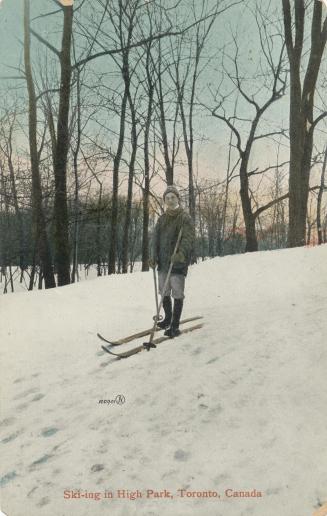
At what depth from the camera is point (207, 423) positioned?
234cm

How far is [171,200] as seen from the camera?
3615 mm

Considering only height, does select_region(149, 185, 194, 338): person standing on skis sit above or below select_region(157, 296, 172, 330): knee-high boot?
above

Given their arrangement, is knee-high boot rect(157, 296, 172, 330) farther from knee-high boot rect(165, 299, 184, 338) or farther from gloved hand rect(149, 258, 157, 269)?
gloved hand rect(149, 258, 157, 269)

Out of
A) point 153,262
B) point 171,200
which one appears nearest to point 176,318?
point 153,262

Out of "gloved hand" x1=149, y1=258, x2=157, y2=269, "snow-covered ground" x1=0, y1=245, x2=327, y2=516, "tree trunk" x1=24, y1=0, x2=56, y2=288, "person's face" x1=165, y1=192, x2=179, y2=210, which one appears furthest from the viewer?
"gloved hand" x1=149, y1=258, x2=157, y2=269

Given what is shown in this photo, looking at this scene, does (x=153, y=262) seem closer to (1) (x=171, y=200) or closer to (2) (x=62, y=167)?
(1) (x=171, y=200)

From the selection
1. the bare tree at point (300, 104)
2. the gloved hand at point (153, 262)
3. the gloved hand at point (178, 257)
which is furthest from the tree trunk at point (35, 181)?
the bare tree at point (300, 104)

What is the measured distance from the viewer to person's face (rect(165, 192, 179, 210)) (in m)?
3.60

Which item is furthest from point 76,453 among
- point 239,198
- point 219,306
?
point 239,198

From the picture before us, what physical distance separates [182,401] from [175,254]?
1.46 metres

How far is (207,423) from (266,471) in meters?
0.40

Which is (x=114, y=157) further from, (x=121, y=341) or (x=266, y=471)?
(x=266, y=471)

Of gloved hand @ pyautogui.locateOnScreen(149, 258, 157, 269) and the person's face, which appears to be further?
gloved hand @ pyautogui.locateOnScreen(149, 258, 157, 269)

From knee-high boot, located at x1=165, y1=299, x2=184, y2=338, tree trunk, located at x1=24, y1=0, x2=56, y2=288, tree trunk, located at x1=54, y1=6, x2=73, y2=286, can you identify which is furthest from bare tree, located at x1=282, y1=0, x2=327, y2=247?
tree trunk, located at x1=24, y1=0, x2=56, y2=288
